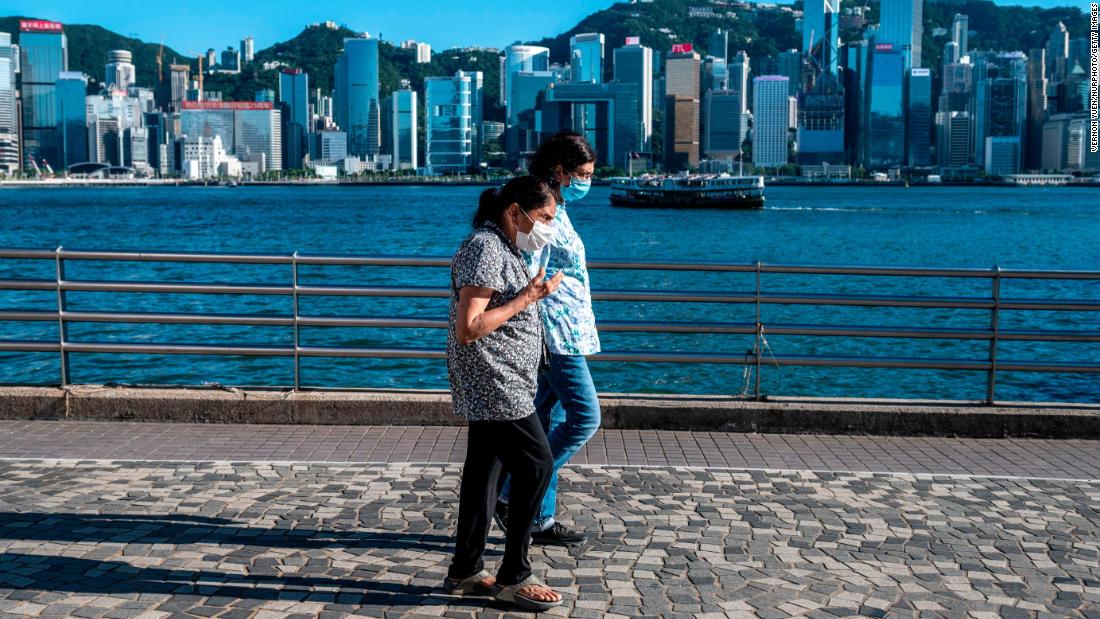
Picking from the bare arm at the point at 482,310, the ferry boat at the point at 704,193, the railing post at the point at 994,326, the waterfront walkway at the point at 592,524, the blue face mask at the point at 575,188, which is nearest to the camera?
the bare arm at the point at 482,310

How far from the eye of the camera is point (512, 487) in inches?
197

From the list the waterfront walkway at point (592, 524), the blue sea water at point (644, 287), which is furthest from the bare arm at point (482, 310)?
the blue sea water at point (644, 287)

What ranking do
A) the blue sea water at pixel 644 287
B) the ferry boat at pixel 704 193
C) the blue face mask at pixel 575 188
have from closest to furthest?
the blue face mask at pixel 575 188 < the blue sea water at pixel 644 287 < the ferry boat at pixel 704 193

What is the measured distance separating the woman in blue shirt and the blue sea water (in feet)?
10.6

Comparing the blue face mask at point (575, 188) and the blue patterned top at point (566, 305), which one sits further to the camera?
the blue face mask at point (575, 188)

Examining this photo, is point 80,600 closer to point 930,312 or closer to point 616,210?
point 930,312

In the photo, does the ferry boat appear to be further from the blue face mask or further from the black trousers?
the black trousers

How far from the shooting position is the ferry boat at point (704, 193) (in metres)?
115

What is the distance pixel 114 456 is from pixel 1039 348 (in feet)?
72.0

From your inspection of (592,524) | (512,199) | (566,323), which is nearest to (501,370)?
(512,199)

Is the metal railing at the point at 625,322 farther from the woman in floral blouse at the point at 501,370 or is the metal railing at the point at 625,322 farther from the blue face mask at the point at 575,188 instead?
the woman in floral blouse at the point at 501,370

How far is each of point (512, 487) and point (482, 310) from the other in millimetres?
760

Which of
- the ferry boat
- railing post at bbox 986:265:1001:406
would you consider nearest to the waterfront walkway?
railing post at bbox 986:265:1001:406

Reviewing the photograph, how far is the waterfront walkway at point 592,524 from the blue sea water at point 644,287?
5.59 feet
